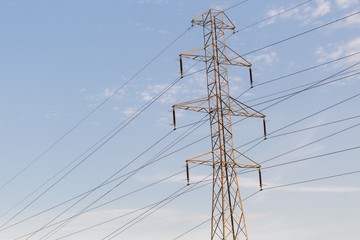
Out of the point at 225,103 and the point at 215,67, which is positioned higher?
the point at 215,67

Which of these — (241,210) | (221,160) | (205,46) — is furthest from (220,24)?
(241,210)

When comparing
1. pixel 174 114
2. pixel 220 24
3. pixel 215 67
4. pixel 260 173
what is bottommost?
pixel 260 173

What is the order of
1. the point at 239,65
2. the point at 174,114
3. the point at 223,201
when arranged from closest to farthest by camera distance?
the point at 223,201 < the point at 174,114 < the point at 239,65

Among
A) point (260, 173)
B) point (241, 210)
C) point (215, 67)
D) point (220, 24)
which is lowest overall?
point (241, 210)

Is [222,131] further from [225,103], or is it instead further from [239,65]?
[239,65]

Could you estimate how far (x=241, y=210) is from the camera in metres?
39.8

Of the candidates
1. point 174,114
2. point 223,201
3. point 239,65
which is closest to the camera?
point 223,201

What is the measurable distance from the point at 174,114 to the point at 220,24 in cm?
796

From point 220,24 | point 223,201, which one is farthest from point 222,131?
point 220,24

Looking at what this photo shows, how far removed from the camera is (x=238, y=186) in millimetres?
40469

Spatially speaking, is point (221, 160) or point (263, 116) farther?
point (263, 116)

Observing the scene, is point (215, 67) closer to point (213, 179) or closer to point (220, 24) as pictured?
point (220, 24)

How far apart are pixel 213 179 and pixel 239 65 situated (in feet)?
30.8

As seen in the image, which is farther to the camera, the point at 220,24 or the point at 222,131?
the point at 220,24
